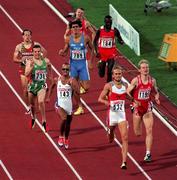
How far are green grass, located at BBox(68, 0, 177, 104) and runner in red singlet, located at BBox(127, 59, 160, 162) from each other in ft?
14.0

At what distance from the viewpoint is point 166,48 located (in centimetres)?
2650

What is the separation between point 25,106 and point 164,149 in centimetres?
415

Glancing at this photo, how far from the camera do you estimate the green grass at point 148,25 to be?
25.7 m

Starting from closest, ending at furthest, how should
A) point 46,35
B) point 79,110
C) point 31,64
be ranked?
point 31,64
point 79,110
point 46,35

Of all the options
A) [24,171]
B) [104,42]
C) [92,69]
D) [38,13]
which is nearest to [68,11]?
[38,13]

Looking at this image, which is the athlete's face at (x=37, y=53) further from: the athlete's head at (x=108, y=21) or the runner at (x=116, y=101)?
the athlete's head at (x=108, y=21)

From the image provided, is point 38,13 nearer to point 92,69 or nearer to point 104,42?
point 92,69

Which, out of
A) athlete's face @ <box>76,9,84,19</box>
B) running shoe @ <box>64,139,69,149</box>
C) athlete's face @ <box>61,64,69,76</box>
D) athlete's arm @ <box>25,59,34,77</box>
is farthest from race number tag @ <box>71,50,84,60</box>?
running shoe @ <box>64,139,69,149</box>

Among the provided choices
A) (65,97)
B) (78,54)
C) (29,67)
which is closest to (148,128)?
(65,97)

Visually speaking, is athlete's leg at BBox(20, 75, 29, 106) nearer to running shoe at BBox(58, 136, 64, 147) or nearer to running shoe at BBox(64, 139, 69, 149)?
running shoe at BBox(58, 136, 64, 147)

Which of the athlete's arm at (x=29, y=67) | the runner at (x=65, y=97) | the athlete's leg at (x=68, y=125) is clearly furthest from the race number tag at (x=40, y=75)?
the athlete's leg at (x=68, y=125)

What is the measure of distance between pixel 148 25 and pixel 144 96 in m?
11.2

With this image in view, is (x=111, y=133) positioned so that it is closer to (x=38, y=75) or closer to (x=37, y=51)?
(x=38, y=75)

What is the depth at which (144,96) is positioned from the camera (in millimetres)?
19578
